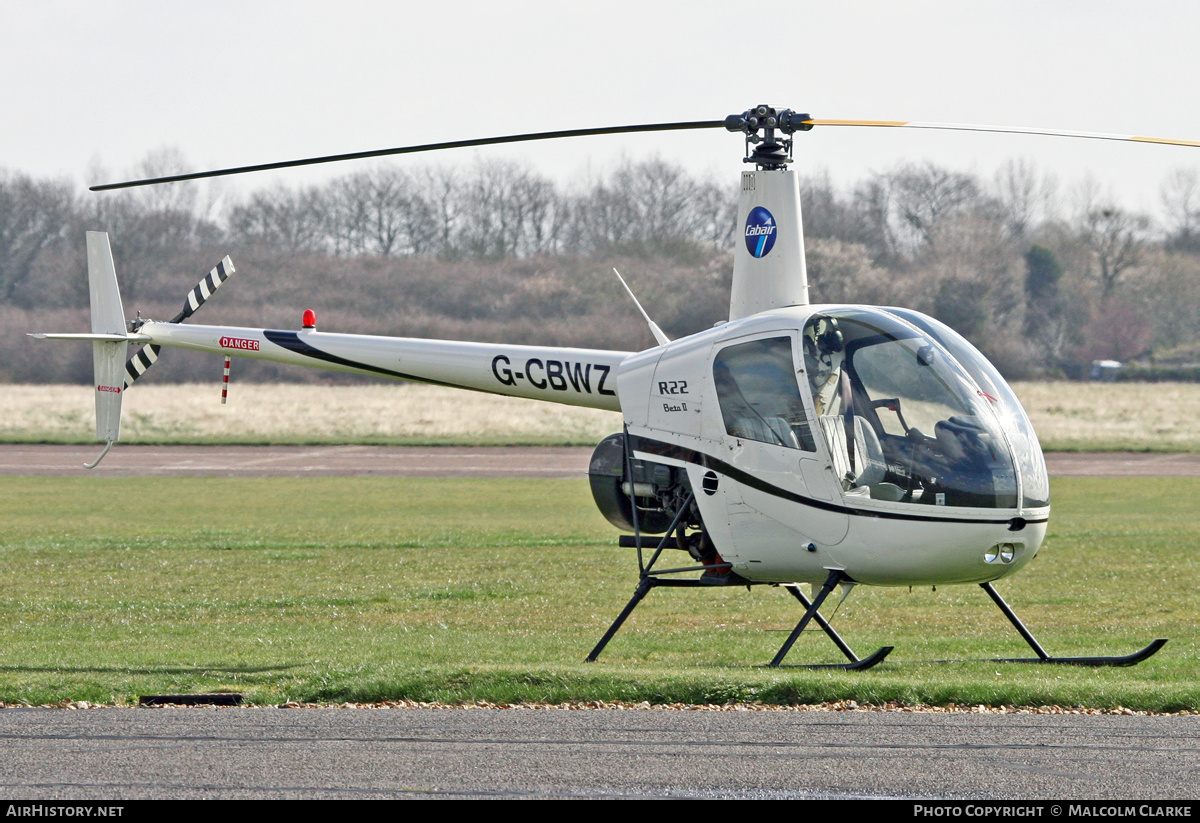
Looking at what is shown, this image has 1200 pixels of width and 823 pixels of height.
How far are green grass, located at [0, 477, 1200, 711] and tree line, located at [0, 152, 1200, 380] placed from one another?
23729 mm

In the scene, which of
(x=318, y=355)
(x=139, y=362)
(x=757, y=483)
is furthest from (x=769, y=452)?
(x=139, y=362)

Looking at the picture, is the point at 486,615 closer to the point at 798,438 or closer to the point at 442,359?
the point at 442,359

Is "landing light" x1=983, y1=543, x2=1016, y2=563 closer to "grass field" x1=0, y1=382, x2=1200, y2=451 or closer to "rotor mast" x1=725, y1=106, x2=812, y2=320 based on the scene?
"rotor mast" x1=725, y1=106, x2=812, y2=320

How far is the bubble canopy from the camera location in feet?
28.3

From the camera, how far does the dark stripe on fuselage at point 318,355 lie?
12.5 meters

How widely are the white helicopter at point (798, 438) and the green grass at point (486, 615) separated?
2.90 ft

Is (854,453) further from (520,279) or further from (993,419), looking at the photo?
(520,279)

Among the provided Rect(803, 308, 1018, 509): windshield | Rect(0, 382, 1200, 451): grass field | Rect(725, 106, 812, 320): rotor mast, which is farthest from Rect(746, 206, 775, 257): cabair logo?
Rect(0, 382, 1200, 451): grass field

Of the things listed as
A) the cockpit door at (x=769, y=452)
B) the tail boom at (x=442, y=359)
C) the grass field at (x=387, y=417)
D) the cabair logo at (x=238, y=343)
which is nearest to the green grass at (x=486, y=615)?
the cockpit door at (x=769, y=452)

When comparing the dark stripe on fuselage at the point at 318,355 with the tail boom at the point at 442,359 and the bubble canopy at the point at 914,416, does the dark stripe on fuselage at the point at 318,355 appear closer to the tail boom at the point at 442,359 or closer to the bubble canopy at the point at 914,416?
the tail boom at the point at 442,359

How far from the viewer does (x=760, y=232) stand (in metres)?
10.4

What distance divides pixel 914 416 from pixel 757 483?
1298mm
